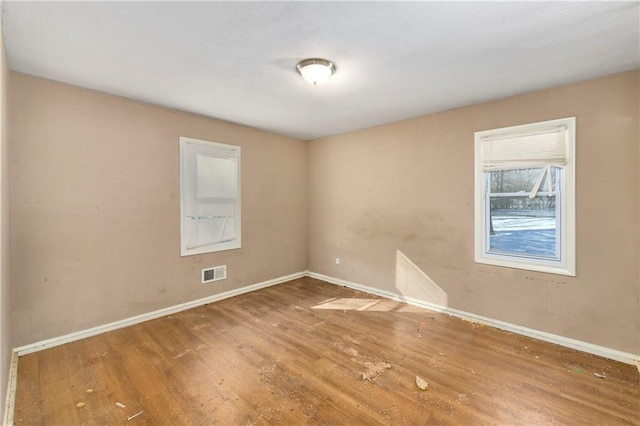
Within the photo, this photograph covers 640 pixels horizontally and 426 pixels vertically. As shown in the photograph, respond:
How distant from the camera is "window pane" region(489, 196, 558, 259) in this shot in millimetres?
2861

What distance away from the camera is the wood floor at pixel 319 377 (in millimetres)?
1827

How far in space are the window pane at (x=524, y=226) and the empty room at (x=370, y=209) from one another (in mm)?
18

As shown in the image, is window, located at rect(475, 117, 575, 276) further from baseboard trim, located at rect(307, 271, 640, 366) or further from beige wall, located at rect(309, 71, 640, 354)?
baseboard trim, located at rect(307, 271, 640, 366)

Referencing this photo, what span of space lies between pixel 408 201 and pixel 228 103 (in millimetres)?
2578

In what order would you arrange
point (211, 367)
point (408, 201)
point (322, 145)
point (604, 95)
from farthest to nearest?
point (322, 145) → point (408, 201) → point (604, 95) → point (211, 367)

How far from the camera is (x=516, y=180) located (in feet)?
9.98

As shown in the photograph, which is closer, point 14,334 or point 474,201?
point 14,334

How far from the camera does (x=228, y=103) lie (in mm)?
3217

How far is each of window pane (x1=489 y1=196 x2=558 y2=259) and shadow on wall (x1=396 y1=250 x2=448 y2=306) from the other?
82cm

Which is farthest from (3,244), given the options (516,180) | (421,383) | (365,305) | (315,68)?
(516,180)

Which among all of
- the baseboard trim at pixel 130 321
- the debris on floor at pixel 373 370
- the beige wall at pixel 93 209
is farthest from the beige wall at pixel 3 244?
the debris on floor at pixel 373 370

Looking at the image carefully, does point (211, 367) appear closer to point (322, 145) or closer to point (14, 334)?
point (14, 334)

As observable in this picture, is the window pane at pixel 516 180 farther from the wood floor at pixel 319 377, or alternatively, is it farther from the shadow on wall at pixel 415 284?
the wood floor at pixel 319 377

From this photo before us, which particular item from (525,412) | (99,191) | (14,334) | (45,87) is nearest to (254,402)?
(525,412)
